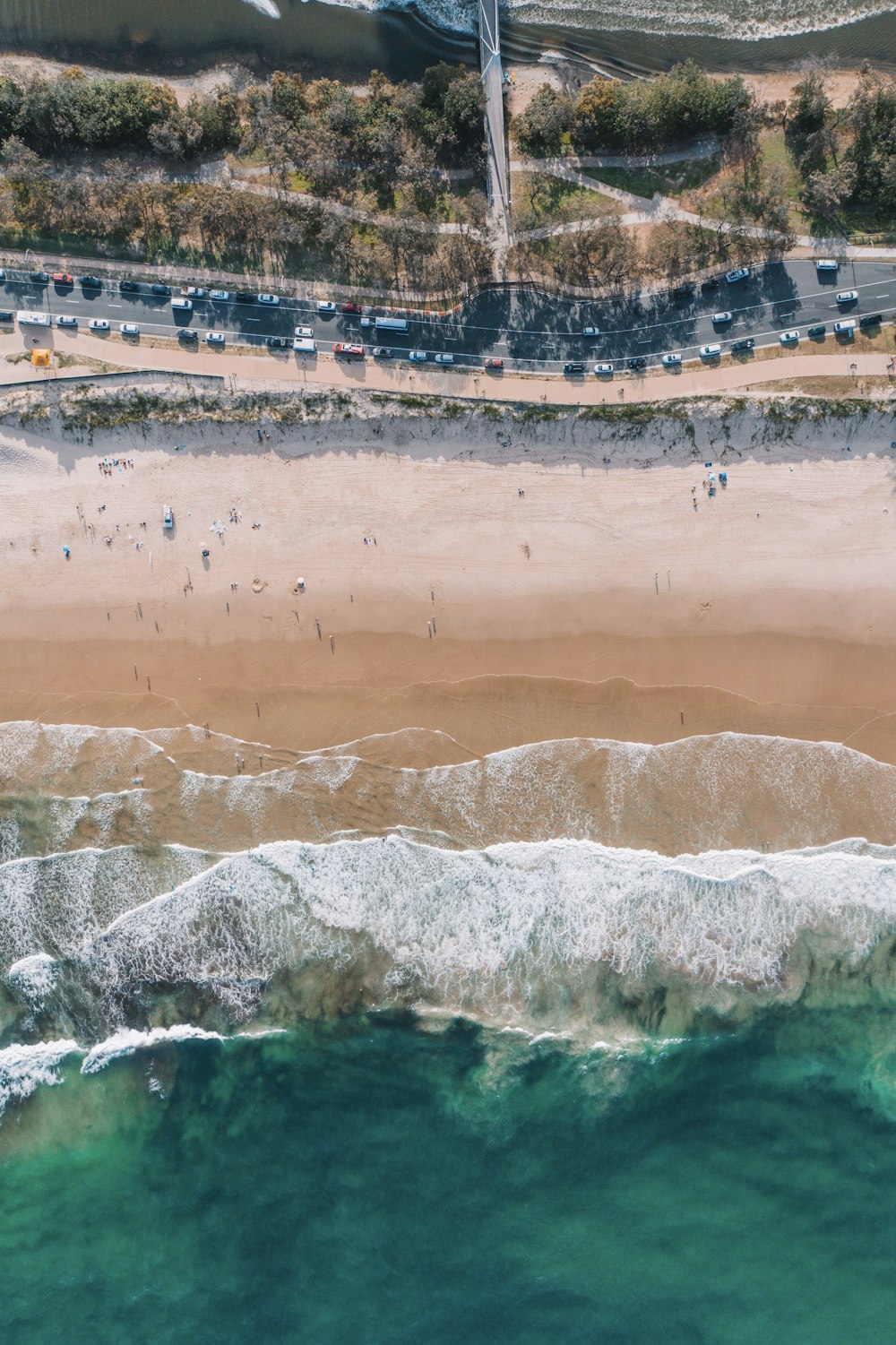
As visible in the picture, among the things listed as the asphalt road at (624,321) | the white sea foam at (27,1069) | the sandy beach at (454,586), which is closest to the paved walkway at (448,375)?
the asphalt road at (624,321)

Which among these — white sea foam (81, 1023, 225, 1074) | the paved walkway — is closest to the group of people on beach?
the paved walkway

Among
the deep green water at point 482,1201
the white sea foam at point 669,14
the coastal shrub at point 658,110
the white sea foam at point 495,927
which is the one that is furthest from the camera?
the white sea foam at point 669,14

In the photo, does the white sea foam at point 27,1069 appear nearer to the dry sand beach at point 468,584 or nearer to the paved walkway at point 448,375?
the dry sand beach at point 468,584

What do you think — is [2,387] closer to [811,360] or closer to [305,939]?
[305,939]

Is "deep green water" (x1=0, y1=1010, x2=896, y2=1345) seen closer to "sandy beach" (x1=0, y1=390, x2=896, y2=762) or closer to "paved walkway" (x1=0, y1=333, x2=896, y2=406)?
"sandy beach" (x1=0, y1=390, x2=896, y2=762)

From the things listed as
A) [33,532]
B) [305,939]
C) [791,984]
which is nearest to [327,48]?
[33,532]
